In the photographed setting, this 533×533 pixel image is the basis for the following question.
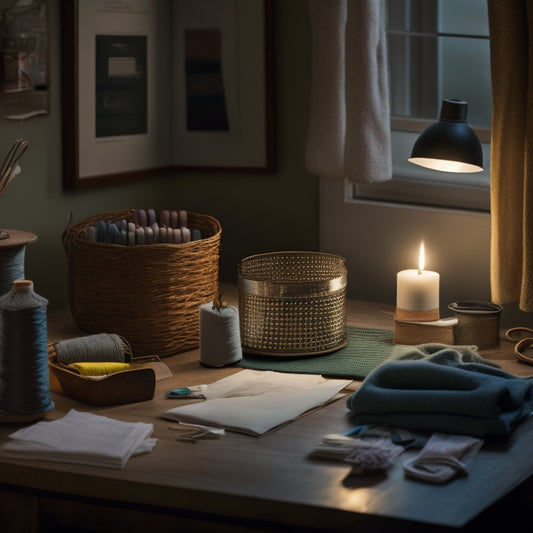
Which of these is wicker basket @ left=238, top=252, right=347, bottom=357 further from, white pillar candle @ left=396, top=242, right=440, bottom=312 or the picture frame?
the picture frame

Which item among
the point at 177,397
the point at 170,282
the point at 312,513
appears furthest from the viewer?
the point at 170,282

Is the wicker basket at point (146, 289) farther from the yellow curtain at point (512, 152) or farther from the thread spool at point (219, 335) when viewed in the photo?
the yellow curtain at point (512, 152)

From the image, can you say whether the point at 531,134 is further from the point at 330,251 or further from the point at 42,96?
the point at 42,96

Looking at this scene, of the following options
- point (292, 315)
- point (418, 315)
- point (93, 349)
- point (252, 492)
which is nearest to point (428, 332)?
point (418, 315)

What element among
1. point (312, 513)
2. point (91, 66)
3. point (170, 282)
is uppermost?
point (91, 66)

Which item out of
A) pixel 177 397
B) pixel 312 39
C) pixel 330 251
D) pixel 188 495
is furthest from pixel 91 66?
pixel 188 495

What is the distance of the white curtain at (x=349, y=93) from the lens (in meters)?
2.27

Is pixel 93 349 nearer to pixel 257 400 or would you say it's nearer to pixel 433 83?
pixel 257 400

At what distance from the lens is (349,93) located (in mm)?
2309

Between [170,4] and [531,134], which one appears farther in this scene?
[170,4]

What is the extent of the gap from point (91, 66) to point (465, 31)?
857 mm

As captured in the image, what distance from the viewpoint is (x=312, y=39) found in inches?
93.3

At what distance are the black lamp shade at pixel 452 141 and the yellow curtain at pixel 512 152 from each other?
10cm

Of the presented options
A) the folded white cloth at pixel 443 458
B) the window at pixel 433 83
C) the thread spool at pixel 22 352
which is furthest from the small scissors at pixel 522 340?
the thread spool at pixel 22 352
